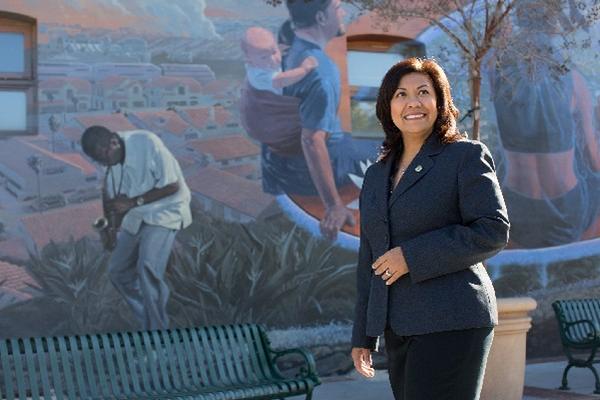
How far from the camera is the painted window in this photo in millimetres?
9578

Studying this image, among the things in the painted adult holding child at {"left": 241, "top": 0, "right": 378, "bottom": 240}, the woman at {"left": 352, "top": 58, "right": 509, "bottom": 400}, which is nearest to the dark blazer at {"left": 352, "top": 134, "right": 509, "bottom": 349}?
the woman at {"left": 352, "top": 58, "right": 509, "bottom": 400}

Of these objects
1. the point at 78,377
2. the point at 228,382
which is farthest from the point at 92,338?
the point at 228,382

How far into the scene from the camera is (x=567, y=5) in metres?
9.77

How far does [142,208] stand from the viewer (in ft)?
27.4

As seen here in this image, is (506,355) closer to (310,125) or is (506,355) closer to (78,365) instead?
(78,365)

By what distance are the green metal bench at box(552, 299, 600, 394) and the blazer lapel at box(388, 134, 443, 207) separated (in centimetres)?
569

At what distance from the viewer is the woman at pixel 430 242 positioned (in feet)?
9.69

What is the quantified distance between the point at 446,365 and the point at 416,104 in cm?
87

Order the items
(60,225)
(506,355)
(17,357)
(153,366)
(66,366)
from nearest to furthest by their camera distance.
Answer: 1. (17,357)
2. (66,366)
3. (153,366)
4. (506,355)
5. (60,225)

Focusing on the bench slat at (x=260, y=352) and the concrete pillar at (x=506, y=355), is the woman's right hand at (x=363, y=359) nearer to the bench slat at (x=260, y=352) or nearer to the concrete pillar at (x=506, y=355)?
the bench slat at (x=260, y=352)

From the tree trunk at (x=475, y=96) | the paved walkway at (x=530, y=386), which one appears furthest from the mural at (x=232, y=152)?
the tree trunk at (x=475, y=96)

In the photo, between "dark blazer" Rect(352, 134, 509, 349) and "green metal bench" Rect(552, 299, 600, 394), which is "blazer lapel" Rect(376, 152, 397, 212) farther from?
"green metal bench" Rect(552, 299, 600, 394)

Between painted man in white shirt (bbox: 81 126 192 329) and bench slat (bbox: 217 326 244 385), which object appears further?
painted man in white shirt (bbox: 81 126 192 329)

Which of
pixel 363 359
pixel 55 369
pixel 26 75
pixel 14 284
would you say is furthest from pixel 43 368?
pixel 26 75
